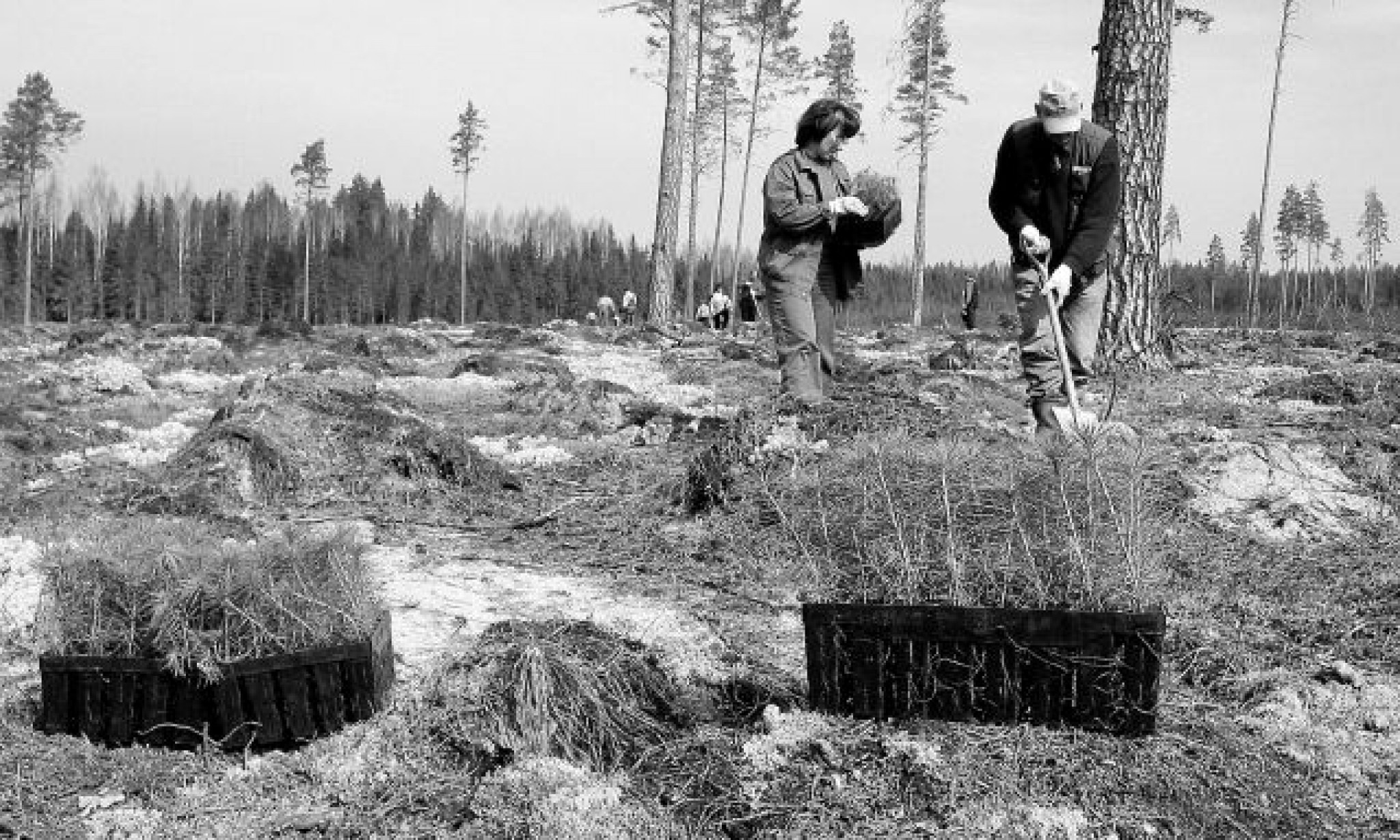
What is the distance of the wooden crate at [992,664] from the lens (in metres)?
2.84

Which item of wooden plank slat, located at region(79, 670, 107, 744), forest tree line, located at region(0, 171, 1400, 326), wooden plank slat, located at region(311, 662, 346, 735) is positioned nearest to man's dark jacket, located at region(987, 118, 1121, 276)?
wooden plank slat, located at region(311, 662, 346, 735)

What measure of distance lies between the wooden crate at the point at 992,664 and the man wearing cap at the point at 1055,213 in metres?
2.49

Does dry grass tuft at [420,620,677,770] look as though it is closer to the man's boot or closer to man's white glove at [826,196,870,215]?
the man's boot

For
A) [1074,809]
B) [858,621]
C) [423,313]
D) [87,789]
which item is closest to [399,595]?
[87,789]

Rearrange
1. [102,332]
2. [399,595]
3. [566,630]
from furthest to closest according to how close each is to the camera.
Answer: [102,332] → [399,595] → [566,630]

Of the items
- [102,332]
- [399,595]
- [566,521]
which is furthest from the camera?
[102,332]

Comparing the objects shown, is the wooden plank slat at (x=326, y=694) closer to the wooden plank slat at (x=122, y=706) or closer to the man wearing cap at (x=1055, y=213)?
the wooden plank slat at (x=122, y=706)

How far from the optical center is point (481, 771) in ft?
9.50

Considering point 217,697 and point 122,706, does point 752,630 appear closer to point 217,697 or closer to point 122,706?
point 217,697

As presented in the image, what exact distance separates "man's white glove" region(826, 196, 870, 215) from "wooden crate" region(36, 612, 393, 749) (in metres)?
3.80

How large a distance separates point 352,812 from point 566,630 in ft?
2.39

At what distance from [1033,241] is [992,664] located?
279cm

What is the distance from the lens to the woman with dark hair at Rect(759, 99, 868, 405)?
645 centimetres

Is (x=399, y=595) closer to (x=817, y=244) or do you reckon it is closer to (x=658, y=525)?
(x=658, y=525)
